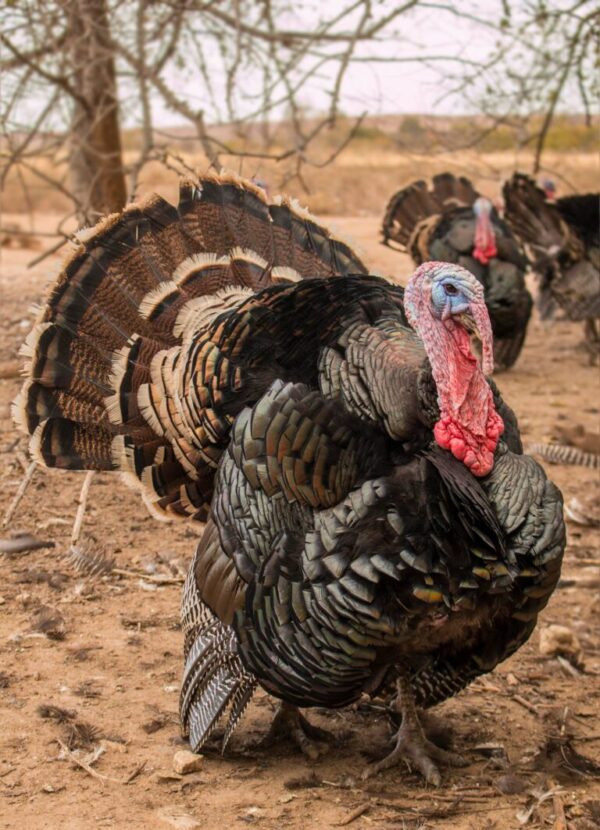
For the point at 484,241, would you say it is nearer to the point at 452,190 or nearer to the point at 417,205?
the point at 417,205

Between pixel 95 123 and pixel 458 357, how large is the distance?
15.9 feet

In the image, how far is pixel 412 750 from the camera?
153 inches

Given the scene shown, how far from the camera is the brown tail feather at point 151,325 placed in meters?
4.27

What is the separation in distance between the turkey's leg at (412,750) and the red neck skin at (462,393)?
86 centimetres

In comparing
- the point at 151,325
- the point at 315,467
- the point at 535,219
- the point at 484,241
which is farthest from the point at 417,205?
the point at 315,467

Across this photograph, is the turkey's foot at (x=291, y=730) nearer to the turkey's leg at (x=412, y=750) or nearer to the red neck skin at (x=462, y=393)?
the turkey's leg at (x=412, y=750)

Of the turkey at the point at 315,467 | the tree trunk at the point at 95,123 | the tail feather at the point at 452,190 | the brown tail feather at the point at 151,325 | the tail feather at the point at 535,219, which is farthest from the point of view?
the tail feather at the point at 535,219

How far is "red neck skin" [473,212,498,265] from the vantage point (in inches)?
388

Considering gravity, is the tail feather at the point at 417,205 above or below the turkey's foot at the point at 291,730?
above

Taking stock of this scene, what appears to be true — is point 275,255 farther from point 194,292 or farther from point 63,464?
point 63,464

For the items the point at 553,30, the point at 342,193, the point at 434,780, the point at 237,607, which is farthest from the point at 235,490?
the point at 342,193

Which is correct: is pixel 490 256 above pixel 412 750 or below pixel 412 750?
above

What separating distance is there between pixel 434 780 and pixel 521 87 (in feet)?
18.6

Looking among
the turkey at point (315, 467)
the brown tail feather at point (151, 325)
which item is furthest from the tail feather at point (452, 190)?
the turkey at point (315, 467)
